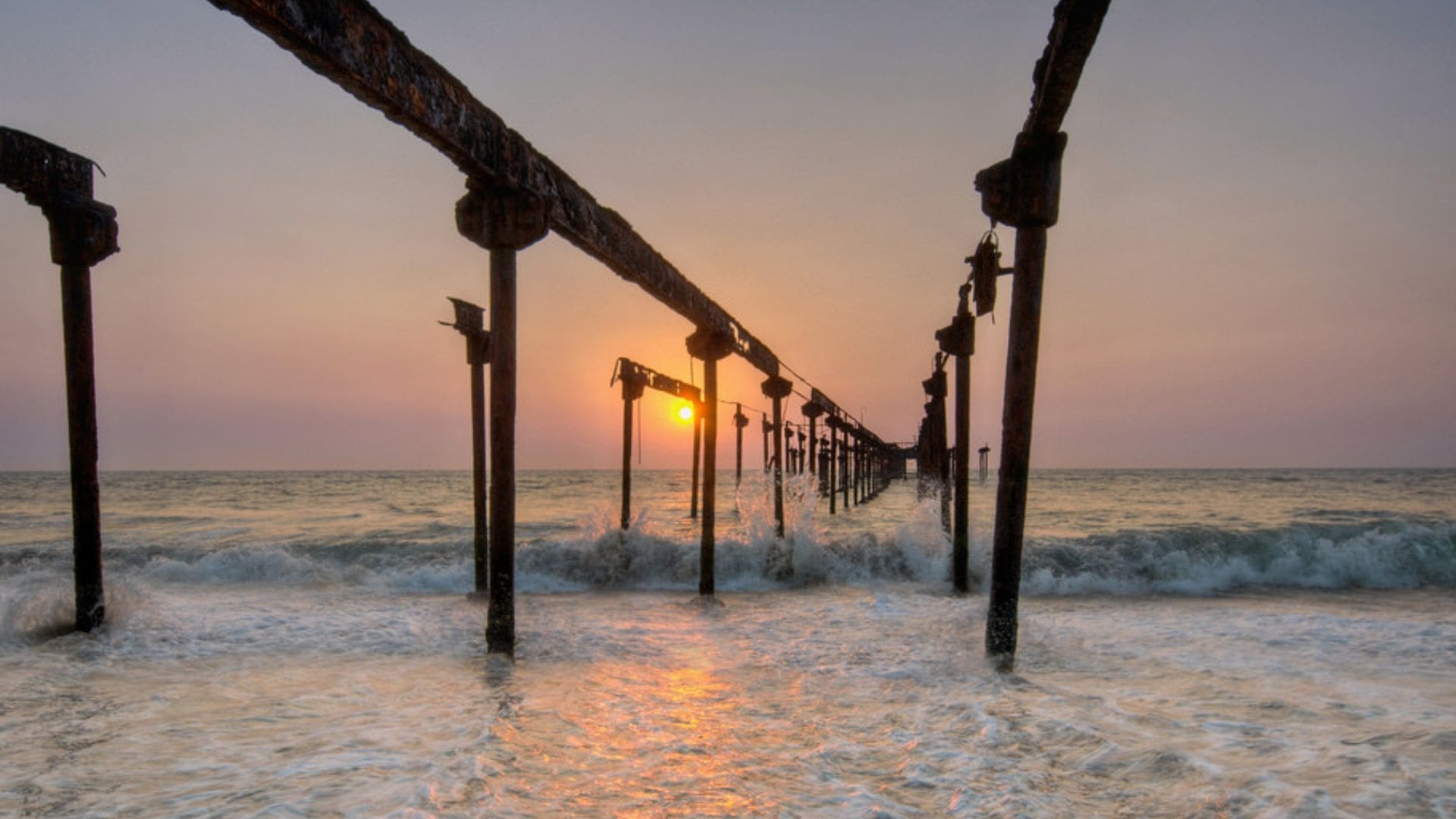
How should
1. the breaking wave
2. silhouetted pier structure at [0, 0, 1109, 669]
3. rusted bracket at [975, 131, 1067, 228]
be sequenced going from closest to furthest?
silhouetted pier structure at [0, 0, 1109, 669]
rusted bracket at [975, 131, 1067, 228]
the breaking wave

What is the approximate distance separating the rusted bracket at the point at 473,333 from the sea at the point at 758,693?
3066 millimetres

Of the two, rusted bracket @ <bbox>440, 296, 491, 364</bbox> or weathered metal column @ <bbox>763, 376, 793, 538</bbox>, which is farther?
weathered metal column @ <bbox>763, 376, 793, 538</bbox>

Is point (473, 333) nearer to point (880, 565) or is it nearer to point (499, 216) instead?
point (499, 216)

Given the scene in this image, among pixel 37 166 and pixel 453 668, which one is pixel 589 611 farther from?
pixel 37 166

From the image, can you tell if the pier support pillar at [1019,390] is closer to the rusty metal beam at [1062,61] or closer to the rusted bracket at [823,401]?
the rusty metal beam at [1062,61]

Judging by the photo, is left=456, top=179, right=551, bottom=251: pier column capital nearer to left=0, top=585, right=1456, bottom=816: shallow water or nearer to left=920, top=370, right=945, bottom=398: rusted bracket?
left=0, top=585, right=1456, bottom=816: shallow water

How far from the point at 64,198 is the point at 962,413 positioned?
31.7 ft

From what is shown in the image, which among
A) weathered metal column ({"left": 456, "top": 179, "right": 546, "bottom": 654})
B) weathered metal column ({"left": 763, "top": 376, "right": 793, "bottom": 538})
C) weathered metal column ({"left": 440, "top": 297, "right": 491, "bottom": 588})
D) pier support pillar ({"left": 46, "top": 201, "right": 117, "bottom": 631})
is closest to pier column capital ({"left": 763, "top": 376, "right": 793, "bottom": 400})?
weathered metal column ({"left": 763, "top": 376, "right": 793, "bottom": 538})

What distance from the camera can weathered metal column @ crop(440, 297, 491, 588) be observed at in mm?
9570

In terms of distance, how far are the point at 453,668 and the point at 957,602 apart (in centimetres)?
592

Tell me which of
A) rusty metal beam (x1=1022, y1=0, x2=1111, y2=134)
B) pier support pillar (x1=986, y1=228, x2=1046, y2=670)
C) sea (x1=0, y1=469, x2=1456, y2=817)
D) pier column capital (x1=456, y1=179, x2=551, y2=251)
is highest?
rusty metal beam (x1=1022, y1=0, x2=1111, y2=134)

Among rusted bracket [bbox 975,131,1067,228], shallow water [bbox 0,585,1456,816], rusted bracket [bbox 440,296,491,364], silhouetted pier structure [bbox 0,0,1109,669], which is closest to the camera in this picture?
shallow water [bbox 0,585,1456,816]

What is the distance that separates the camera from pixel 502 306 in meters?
5.64

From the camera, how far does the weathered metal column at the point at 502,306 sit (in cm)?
547
